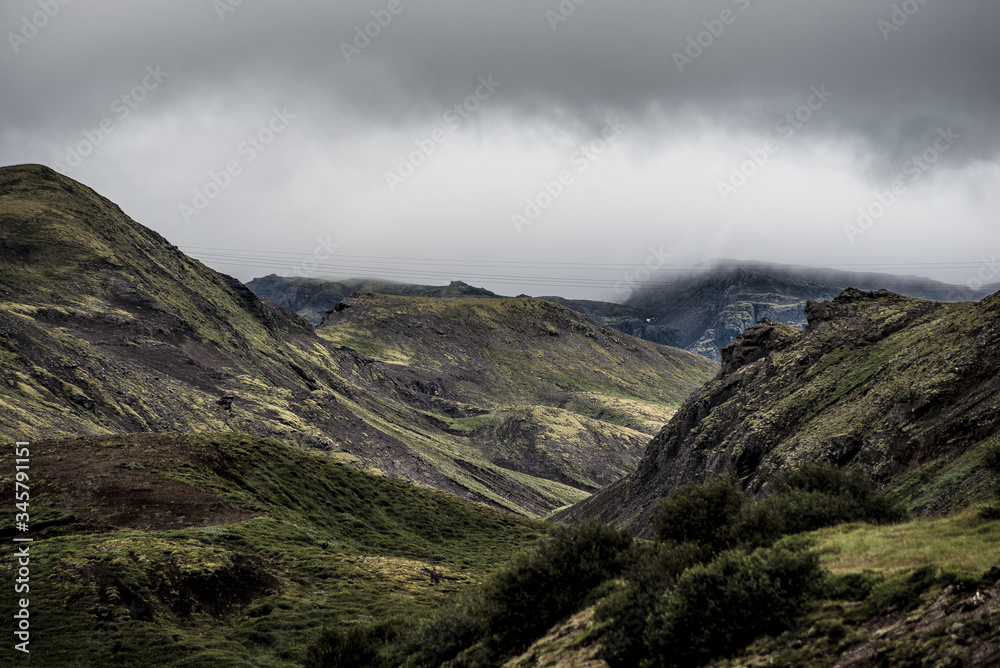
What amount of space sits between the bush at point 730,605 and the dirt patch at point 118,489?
98.1ft

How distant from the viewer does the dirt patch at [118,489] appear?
1395 inches

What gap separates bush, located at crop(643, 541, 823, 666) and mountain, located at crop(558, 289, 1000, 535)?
11.5m

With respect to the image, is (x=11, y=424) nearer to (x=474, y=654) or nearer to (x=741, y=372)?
(x=474, y=654)

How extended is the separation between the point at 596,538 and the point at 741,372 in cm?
5589

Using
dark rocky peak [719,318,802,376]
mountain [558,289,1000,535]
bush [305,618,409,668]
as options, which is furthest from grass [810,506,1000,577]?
dark rocky peak [719,318,802,376]

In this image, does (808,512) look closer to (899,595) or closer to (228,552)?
(899,595)

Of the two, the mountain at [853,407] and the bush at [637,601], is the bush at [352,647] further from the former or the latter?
the mountain at [853,407]

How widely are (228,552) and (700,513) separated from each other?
74.8 ft

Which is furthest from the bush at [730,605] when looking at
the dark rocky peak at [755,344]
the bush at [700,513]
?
the dark rocky peak at [755,344]

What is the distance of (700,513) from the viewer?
2003 cm

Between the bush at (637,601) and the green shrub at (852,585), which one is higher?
the green shrub at (852,585)

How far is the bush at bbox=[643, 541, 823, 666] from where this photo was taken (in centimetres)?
1348

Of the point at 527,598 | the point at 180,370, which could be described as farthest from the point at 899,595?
the point at 180,370

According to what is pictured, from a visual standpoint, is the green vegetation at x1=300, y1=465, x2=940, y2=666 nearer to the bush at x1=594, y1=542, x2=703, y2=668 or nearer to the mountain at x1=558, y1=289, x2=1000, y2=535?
the bush at x1=594, y1=542, x2=703, y2=668
